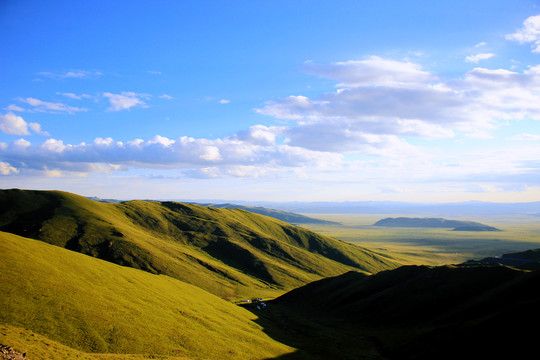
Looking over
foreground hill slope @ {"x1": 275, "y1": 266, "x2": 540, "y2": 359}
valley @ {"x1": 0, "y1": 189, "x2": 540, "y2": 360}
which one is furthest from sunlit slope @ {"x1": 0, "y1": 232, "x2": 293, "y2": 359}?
foreground hill slope @ {"x1": 275, "y1": 266, "x2": 540, "y2": 359}

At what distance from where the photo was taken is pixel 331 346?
267 ft

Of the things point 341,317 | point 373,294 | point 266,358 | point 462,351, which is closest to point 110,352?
point 266,358

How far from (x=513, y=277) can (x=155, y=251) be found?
167554mm

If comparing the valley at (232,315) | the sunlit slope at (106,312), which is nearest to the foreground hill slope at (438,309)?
the valley at (232,315)

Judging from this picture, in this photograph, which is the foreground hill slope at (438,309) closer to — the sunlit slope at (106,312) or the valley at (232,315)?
the valley at (232,315)

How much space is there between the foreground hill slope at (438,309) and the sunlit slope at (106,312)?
33672mm

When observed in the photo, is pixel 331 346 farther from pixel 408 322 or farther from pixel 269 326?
pixel 408 322

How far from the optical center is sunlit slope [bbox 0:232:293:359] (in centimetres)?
4778

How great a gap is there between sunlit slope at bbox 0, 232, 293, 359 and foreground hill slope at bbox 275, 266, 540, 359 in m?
33.7

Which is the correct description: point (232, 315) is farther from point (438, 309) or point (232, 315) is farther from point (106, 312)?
point (438, 309)

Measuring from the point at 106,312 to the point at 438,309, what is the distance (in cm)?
8846

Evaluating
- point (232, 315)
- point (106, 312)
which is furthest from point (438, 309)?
point (106, 312)

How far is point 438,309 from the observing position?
308ft

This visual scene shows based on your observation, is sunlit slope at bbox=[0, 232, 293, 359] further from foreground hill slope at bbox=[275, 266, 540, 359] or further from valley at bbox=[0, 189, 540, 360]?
foreground hill slope at bbox=[275, 266, 540, 359]
